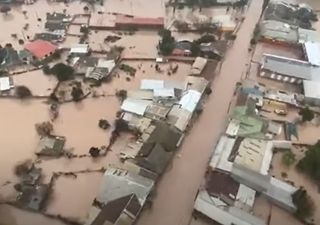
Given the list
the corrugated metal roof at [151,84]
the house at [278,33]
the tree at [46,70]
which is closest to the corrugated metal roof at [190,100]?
the corrugated metal roof at [151,84]

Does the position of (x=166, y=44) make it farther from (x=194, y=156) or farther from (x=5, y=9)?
(x=5, y=9)

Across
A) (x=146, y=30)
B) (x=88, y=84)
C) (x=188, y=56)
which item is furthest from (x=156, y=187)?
(x=146, y=30)

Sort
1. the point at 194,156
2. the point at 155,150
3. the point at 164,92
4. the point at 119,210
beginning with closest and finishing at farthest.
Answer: the point at 119,210 → the point at 155,150 → the point at 194,156 → the point at 164,92

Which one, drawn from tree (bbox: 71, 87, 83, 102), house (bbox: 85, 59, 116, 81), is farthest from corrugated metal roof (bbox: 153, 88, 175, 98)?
tree (bbox: 71, 87, 83, 102)

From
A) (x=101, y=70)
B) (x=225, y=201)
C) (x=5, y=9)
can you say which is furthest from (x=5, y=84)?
(x=225, y=201)

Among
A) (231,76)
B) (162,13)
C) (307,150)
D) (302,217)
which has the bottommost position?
(302,217)

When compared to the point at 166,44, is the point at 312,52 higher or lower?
lower

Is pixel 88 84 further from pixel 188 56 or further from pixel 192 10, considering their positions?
pixel 192 10
